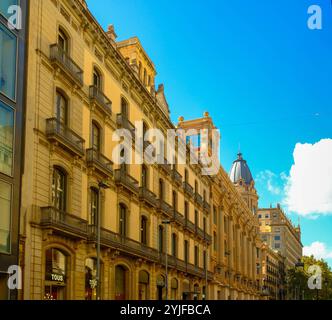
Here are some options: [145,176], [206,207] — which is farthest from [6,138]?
[206,207]

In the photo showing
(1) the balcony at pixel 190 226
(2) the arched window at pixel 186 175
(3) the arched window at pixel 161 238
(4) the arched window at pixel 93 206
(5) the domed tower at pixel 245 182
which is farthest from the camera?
(5) the domed tower at pixel 245 182

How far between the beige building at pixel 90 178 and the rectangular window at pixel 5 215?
148 cm

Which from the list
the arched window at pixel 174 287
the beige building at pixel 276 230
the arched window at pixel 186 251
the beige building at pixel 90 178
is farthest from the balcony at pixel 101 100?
the beige building at pixel 276 230

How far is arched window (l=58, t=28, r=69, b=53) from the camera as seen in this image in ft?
99.0

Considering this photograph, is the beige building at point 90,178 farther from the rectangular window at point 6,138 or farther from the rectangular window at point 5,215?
the rectangular window at point 6,138

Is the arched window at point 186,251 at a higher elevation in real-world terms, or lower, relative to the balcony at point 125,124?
lower

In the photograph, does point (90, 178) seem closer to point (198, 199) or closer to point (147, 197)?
point (147, 197)

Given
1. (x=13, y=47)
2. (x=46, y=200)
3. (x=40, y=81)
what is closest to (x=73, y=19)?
(x=40, y=81)

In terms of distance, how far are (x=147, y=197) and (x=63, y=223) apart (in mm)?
14877

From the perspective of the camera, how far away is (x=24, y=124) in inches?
949

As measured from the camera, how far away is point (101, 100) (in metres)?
33.7

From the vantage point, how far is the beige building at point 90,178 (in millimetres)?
25562

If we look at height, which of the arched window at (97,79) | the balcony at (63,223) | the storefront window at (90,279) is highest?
the arched window at (97,79)

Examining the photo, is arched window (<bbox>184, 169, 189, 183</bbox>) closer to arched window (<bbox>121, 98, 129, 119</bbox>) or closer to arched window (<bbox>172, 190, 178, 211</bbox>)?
arched window (<bbox>172, 190, 178, 211</bbox>)
